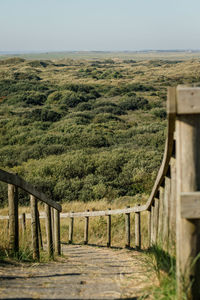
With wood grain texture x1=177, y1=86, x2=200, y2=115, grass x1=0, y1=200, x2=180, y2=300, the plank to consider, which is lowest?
grass x1=0, y1=200, x2=180, y2=300

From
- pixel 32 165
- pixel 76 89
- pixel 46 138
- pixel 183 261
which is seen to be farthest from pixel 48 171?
pixel 76 89

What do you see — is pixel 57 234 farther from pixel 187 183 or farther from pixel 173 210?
pixel 187 183

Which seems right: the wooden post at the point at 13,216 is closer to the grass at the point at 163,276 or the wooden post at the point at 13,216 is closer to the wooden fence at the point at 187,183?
the grass at the point at 163,276

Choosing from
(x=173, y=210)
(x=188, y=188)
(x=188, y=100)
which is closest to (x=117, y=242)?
(x=173, y=210)

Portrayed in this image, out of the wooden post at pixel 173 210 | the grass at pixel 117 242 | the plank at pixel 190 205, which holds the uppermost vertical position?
the plank at pixel 190 205

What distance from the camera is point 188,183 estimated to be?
2.80 metres

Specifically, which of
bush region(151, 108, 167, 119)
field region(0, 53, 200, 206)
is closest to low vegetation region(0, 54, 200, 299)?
field region(0, 53, 200, 206)

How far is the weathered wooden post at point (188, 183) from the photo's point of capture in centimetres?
277

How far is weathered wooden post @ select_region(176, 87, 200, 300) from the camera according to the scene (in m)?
2.77

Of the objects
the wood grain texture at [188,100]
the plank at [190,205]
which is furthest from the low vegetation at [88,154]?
the wood grain texture at [188,100]

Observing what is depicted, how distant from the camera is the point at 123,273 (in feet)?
14.3

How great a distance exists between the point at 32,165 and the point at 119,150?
4.56m

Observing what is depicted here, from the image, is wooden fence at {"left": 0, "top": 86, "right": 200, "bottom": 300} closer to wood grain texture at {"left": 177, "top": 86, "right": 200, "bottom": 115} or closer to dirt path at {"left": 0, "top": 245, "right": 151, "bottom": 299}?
wood grain texture at {"left": 177, "top": 86, "right": 200, "bottom": 115}

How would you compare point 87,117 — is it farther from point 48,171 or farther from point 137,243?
point 137,243
